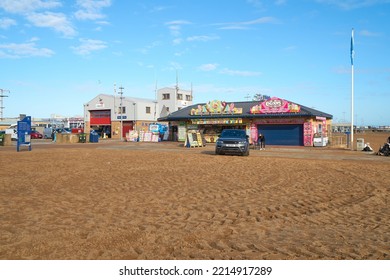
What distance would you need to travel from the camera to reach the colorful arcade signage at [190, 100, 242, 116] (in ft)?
125

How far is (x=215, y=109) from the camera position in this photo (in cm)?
3941

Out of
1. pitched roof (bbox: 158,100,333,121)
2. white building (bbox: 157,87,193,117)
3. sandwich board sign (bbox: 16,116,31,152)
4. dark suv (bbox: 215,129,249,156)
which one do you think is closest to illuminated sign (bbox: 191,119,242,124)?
pitched roof (bbox: 158,100,333,121)

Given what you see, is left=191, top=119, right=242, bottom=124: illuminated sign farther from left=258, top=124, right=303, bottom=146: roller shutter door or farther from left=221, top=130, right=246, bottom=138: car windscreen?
left=221, top=130, right=246, bottom=138: car windscreen

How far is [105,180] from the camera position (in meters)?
11.5

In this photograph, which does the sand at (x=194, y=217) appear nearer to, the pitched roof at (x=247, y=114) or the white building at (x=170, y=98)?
the pitched roof at (x=247, y=114)

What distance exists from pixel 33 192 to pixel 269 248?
23.5 feet

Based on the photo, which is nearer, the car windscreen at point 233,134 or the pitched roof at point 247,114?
the car windscreen at point 233,134

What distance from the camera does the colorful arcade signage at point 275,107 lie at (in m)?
34.1

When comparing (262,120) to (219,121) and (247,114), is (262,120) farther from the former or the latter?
(219,121)

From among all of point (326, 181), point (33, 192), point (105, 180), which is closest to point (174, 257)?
point (33, 192)

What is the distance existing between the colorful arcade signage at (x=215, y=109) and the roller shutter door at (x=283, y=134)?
12.4 feet

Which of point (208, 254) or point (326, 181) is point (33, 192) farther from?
point (326, 181)

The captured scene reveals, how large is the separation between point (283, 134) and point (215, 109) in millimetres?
8556

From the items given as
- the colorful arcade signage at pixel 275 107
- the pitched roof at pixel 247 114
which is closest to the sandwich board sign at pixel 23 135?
the pitched roof at pixel 247 114
